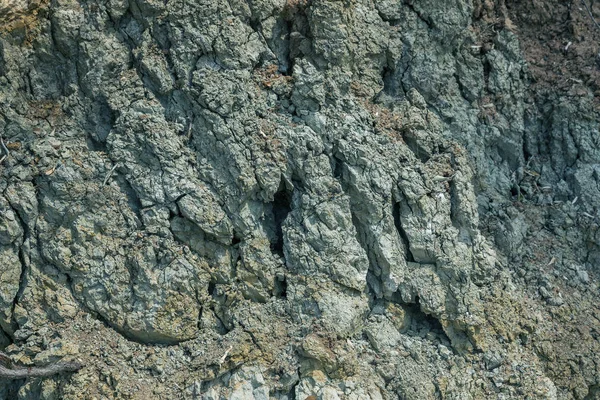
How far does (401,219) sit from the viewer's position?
802 cm

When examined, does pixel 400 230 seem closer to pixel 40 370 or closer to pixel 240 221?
pixel 240 221

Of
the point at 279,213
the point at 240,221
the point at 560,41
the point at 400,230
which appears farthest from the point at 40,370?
the point at 560,41

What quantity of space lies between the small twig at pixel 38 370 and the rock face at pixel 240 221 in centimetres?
10

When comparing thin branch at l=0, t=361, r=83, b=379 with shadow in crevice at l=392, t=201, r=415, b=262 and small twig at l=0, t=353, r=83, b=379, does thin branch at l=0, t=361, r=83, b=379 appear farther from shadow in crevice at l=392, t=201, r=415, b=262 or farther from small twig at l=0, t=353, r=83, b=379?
shadow in crevice at l=392, t=201, r=415, b=262

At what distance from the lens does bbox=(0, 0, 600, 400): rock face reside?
744 cm

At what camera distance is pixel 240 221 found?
764 centimetres

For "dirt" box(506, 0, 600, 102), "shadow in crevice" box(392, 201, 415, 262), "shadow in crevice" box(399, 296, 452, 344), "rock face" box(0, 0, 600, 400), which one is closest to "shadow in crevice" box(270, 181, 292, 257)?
"rock face" box(0, 0, 600, 400)

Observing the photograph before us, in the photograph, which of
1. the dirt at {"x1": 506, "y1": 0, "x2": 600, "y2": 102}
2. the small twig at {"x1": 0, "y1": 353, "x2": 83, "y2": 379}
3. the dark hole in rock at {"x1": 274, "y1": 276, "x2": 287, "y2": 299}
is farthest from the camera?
the dirt at {"x1": 506, "y1": 0, "x2": 600, "y2": 102}

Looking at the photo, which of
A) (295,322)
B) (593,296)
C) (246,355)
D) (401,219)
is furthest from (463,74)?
(246,355)

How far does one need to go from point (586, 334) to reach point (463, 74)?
12.0 ft

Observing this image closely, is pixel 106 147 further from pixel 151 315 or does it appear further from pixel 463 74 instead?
pixel 463 74

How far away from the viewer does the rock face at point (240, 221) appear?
744cm

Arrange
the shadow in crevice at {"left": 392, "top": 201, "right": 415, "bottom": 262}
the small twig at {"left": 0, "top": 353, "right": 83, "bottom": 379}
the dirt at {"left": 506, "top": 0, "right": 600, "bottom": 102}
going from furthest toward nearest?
the dirt at {"left": 506, "top": 0, "right": 600, "bottom": 102} → the shadow in crevice at {"left": 392, "top": 201, "right": 415, "bottom": 262} → the small twig at {"left": 0, "top": 353, "right": 83, "bottom": 379}

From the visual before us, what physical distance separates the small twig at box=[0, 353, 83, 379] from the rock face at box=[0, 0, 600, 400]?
0.10m
